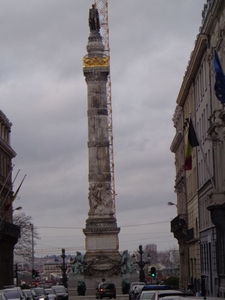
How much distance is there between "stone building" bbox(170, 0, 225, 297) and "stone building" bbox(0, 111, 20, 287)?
15799 millimetres

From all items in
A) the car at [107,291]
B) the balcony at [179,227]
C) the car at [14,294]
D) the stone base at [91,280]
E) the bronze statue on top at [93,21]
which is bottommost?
the car at [14,294]

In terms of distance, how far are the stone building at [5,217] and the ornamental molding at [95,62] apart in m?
15.3

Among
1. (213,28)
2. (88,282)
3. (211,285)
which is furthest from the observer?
(88,282)

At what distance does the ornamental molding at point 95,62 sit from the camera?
106125 mm

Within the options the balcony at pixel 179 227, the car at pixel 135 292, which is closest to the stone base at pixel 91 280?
the balcony at pixel 179 227

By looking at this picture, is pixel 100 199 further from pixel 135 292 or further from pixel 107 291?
pixel 135 292

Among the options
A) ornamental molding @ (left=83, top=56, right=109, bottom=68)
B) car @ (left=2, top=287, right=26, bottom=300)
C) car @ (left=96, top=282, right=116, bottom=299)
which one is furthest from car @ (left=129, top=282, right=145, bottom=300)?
ornamental molding @ (left=83, top=56, right=109, bottom=68)

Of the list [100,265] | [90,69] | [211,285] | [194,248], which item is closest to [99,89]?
[90,69]

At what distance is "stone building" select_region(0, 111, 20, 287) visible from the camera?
82.3 metres

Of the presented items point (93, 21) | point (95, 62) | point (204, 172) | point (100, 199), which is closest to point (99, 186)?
point (100, 199)

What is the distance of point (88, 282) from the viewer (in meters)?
99.9

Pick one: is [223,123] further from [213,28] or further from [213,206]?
[213,28]

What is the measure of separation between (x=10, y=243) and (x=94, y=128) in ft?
72.8

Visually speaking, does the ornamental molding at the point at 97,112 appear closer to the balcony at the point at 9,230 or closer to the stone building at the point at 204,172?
the stone building at the point at 204,172
